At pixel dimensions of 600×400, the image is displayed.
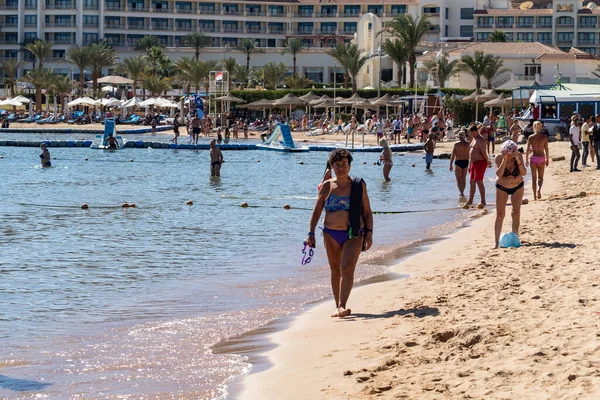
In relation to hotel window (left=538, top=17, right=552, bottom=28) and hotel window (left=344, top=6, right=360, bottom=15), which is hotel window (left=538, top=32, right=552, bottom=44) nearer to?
hotel window (left=538, top=17, right=552, bottom=28)

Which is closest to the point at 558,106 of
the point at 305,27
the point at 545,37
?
the point at 545,37

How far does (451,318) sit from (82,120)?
68.7m

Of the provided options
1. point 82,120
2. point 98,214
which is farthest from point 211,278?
point 82,120

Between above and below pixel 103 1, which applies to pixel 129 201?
below

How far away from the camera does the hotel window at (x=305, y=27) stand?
11288cm

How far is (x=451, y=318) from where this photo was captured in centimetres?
809

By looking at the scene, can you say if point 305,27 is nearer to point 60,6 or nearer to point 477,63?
point 60,6

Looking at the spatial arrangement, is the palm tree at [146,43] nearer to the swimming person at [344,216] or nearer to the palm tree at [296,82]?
the palm tree at [296,82]

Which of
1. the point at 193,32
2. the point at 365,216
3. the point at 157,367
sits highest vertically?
the point at 193,32

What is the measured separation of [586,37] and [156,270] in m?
98.0

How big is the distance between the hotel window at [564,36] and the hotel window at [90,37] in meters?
48.2

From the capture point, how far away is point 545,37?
4119 inches

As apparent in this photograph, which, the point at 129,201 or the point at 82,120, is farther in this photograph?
the point at 82,120

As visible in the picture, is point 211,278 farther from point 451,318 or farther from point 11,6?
point 11,6
